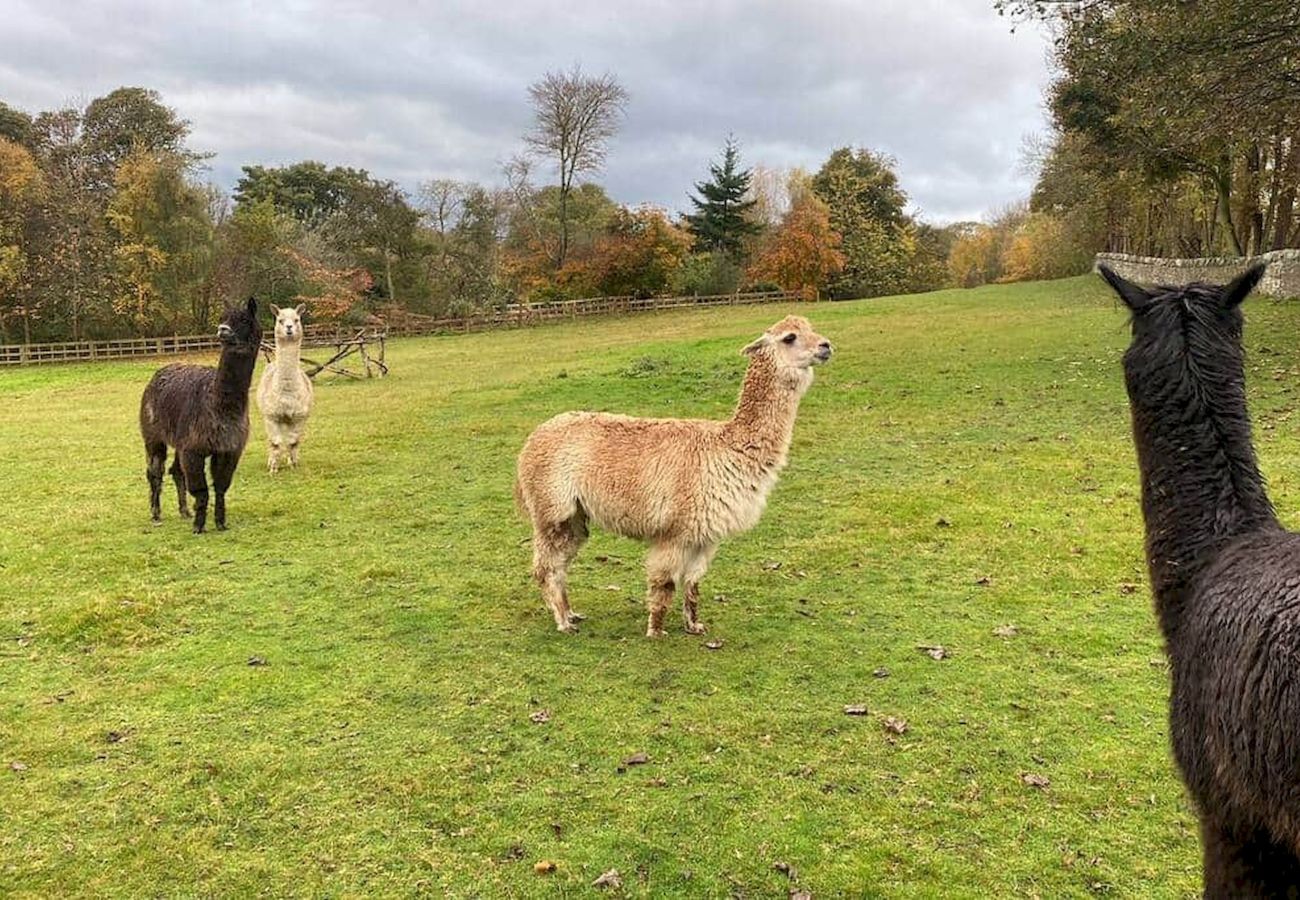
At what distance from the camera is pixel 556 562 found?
5.69m

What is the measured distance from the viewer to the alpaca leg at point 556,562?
568 centimetres

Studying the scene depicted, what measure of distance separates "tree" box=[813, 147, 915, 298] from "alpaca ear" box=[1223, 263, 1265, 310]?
5430 cm

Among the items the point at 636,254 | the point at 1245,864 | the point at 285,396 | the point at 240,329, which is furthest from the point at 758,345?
the point at 636,254

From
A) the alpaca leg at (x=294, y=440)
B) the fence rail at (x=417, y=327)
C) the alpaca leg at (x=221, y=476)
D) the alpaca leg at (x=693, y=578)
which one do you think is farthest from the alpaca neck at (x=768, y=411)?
the fence rail at (x=417, y=327)

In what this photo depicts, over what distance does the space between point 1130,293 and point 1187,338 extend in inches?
8.6

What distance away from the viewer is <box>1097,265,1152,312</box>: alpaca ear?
255 centimetres

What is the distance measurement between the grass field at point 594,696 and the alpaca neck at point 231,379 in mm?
1375

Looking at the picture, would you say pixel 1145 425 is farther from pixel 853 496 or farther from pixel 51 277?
pixel 51 277

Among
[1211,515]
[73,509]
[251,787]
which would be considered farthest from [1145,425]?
[73,509]

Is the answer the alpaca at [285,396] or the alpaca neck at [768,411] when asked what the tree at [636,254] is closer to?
the alpaca at [285,396]

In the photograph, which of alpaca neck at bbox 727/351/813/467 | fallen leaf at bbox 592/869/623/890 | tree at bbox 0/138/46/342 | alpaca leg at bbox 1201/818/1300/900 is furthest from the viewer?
tree at bbox 0/138/46/342

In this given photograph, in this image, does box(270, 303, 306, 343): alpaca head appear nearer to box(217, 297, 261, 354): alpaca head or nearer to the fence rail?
box(217, 297, 261, 354): alpaca head

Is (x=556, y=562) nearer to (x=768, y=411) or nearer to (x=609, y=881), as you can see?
(x=768, y=411)

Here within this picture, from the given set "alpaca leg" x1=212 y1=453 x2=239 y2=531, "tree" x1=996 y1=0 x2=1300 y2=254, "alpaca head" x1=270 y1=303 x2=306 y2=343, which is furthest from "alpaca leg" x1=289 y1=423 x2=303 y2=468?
"tree" x1=996 y1=0 x2=1300 y2=254
